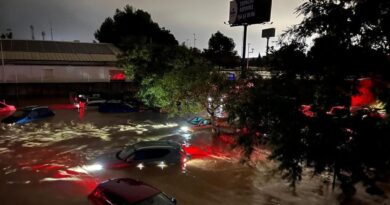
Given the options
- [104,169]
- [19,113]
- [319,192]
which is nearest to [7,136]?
[19,113]

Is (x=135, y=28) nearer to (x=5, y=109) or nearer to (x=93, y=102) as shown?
(x=93, y=102)

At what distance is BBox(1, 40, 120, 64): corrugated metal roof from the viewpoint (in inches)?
1596

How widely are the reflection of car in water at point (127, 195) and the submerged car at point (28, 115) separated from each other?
16.6 metres

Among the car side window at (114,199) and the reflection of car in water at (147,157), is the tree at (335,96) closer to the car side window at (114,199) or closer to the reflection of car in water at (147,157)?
the car side window at (114,199)

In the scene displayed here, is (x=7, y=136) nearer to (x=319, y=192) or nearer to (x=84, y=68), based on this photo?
(x=319, y=192)

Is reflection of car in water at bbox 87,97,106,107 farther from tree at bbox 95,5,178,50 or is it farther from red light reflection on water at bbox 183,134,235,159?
tree at bbox 95,5,178,50

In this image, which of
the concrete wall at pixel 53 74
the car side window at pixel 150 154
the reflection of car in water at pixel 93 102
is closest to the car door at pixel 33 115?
the reflection of car in water at pixel 93 102

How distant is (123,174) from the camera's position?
14109mm

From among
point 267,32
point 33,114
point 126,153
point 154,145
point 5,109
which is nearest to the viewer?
point 154,145

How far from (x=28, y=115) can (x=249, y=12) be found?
19439mm

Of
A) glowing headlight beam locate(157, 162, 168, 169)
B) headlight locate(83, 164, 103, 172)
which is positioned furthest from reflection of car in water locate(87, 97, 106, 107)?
glowing headlight beam locate(157, 162, 168, 169)

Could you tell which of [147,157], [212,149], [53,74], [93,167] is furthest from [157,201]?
[53,74]

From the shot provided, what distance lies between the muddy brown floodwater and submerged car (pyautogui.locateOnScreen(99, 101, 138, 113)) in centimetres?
743

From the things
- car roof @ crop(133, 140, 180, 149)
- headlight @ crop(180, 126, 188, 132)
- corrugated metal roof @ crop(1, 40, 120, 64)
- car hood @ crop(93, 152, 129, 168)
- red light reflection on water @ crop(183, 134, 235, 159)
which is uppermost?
corrugated metal roof @ crop(1, 40, 120, 64)
